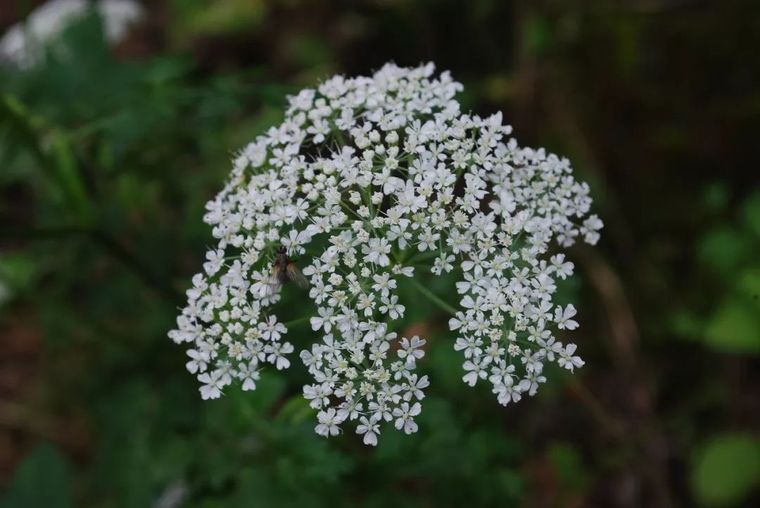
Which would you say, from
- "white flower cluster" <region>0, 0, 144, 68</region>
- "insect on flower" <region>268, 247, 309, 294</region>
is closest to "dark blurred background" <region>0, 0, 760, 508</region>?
"white flower cluster" <region>0, 0, 144, 68</region>

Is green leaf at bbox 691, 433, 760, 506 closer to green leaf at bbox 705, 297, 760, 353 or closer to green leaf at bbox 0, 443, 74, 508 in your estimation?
green leaf at bbox 705, 297, 760, 353

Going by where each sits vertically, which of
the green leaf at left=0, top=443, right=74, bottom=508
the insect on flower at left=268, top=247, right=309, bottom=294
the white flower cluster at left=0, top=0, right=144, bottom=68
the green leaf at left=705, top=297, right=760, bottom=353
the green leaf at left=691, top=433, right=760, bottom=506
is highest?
the white flower cluster at left=0, top=0, right=144, bottom=68

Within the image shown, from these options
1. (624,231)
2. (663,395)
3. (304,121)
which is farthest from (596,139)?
(304,121)

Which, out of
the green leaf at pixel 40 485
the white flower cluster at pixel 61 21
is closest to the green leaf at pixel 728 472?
the green leaf at pixel 40 485

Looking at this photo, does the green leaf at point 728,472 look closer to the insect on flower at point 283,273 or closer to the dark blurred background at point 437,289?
the dark blurred background at point 437,289

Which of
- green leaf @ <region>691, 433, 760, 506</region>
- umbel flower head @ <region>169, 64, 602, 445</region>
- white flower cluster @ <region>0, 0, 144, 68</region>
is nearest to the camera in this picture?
umbel flower head @ <region>169, 64, 602, 445</region>
